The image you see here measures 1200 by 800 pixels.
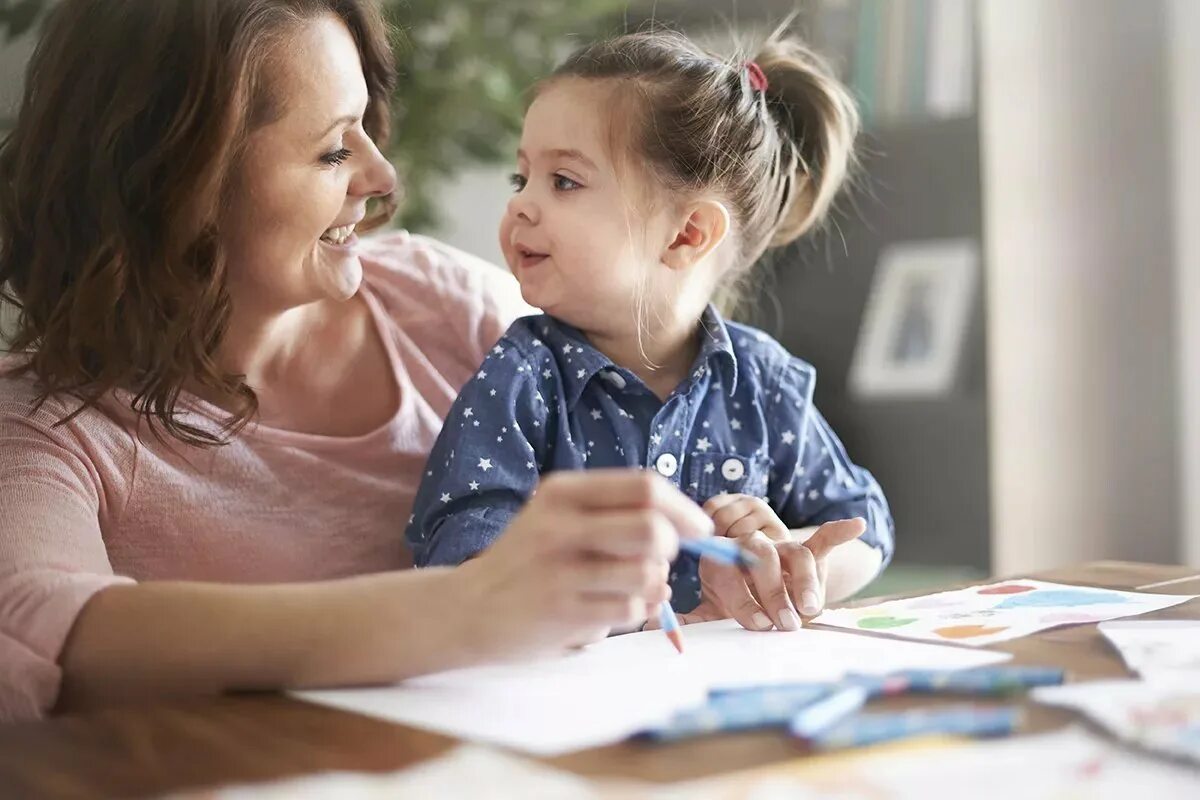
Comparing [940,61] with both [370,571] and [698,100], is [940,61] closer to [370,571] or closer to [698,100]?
[698,100]

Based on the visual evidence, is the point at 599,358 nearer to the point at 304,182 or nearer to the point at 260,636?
the point at 304,182

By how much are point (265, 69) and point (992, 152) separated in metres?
1.65

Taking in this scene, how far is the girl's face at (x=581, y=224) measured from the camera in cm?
128

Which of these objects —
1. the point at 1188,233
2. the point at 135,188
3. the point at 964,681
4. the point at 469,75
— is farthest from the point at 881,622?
the point at 1188,233

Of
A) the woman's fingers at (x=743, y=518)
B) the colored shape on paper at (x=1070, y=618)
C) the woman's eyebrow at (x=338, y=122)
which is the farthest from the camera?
the woman's eyebrow at (x=338, y=122)

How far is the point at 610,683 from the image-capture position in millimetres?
769

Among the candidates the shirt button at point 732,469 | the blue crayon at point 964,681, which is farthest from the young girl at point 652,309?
the blue crayon at point 964,681

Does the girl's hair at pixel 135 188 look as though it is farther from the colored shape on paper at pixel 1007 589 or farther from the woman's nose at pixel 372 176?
the colored shape on paper at pixel 1007 589

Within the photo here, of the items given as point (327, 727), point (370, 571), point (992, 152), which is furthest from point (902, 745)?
point (992, 152)

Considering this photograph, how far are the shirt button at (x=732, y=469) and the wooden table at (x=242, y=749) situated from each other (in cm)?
53

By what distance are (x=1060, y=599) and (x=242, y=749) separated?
69cm

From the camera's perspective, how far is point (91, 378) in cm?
112

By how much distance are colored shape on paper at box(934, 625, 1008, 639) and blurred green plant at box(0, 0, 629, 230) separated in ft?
4.83

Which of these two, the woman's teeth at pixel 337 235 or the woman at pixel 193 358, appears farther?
the woman's teeth at pixel 337 235
